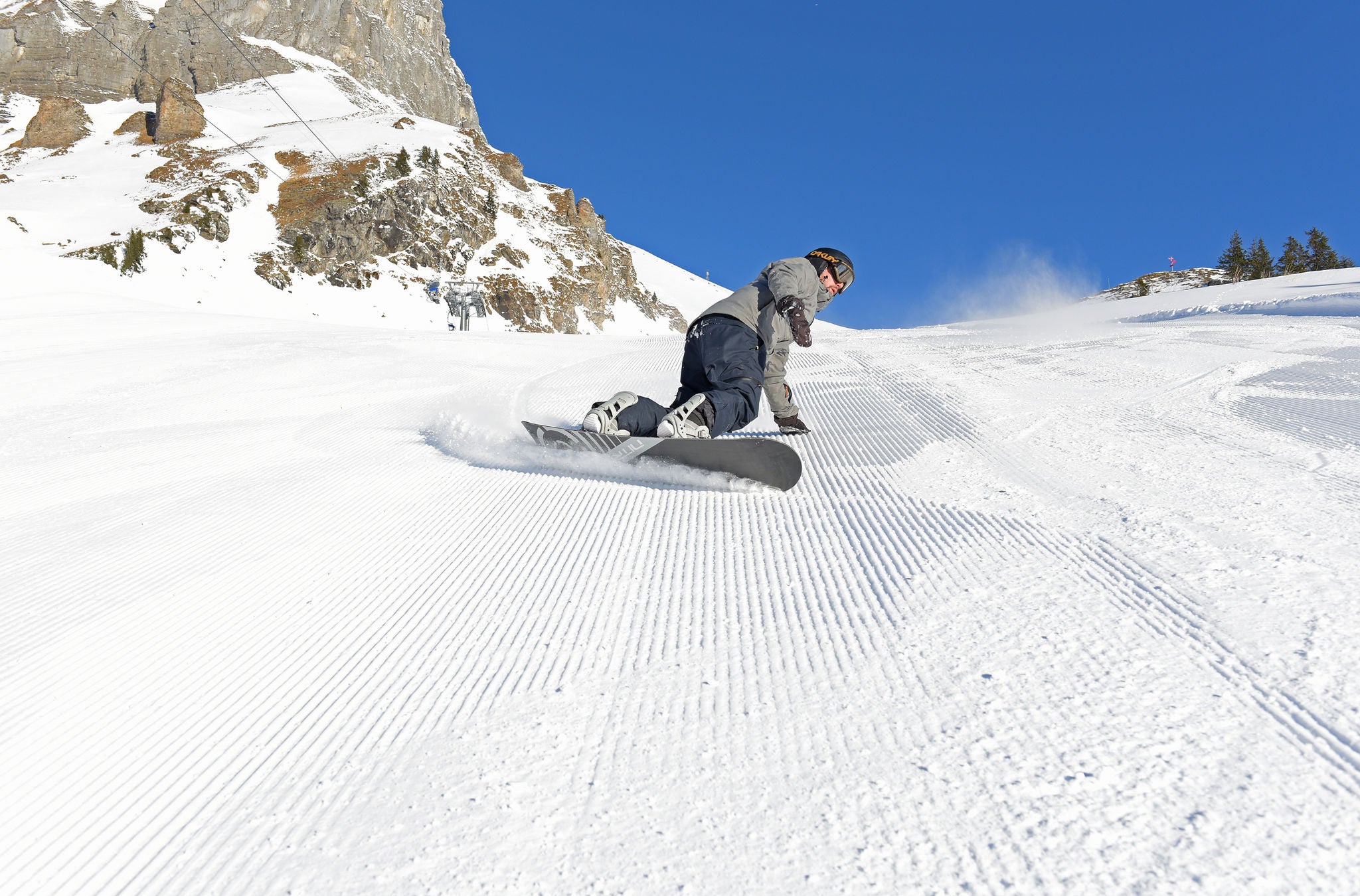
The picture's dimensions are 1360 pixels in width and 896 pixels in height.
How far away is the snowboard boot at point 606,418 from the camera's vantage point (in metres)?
3.39

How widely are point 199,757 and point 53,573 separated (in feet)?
4.51

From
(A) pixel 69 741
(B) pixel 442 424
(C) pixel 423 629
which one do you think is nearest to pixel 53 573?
(A) pixel 69 741

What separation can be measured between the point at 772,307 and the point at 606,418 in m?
1.22

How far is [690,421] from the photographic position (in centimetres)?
338

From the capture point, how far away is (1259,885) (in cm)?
87

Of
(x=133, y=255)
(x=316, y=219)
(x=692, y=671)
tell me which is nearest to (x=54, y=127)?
(x=316, y=219)

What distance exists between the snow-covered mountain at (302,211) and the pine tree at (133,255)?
0.25 m

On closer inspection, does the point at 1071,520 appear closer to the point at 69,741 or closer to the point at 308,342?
the point at 69,741

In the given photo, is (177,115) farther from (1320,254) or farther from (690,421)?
(1320,254)

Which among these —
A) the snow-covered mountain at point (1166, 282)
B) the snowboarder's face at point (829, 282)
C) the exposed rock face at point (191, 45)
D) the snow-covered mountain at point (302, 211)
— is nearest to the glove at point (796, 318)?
the snowboarder's face at point (829, 282)

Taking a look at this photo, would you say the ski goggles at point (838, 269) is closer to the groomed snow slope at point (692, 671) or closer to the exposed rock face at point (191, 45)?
the groomed snow slope at point (692, 671)

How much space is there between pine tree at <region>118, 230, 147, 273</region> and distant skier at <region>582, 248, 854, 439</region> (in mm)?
33063

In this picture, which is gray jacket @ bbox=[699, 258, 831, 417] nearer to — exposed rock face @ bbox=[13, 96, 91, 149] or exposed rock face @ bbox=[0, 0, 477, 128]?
exposed rock face @ bbox=[13, 96, 91, 149]

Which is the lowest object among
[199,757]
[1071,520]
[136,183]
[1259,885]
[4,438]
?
[4,438]
